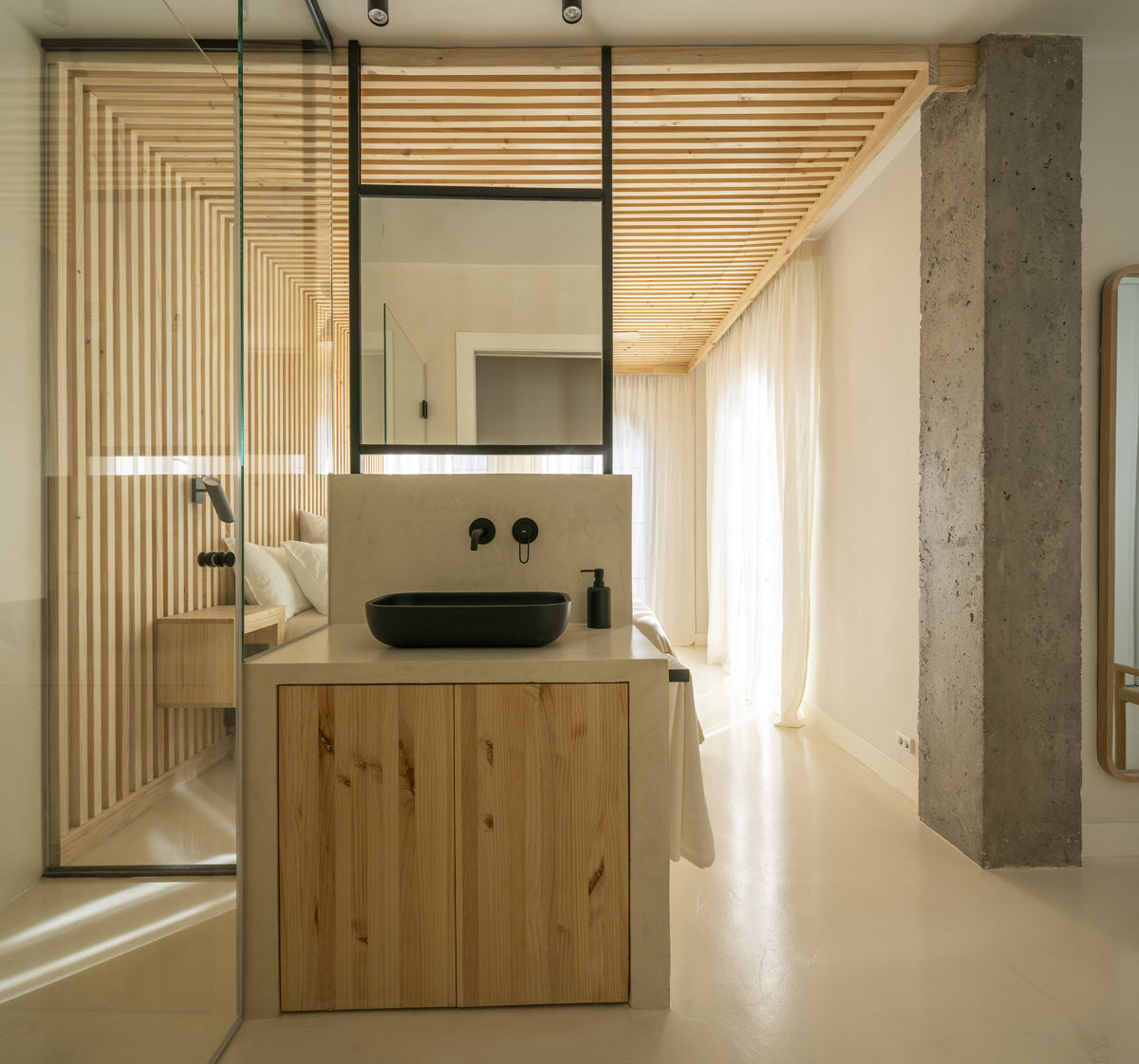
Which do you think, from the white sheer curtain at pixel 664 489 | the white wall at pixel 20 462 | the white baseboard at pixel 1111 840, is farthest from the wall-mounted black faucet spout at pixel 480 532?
the white sheer curtain at pixel 664 489

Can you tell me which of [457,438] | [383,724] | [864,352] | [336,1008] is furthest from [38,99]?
[864,352]

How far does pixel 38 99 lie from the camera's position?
95cm

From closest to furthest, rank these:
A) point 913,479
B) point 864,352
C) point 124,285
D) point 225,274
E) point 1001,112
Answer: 1. point 124,285
2. point 225,274
3. point 1001,112
4. point 913,479
5. point 864,352

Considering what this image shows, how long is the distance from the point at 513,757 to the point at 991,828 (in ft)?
5.78

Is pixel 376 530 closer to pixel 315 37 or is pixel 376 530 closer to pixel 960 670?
pixel 315 37

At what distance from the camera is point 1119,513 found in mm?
2508

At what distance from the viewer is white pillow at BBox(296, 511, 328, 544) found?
2031 millimetres

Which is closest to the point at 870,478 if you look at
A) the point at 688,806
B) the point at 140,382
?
the point at 688,806

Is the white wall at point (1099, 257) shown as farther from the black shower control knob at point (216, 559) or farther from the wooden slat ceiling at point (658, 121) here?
the black shower control knob at point (216, 559)

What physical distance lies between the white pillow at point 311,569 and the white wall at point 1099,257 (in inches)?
99.1

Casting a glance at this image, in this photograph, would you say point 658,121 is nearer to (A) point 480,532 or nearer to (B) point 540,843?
(A) point 480,532

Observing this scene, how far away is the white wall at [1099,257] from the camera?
8.34ft

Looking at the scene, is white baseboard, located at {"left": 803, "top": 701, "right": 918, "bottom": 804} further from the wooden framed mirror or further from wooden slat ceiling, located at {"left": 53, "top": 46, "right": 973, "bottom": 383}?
wooden slat ceiling, located at {"left": 53, "top": 46, "right": 973, "bottom": 383}

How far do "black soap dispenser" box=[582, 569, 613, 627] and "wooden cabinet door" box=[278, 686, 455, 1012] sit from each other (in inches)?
22.9
